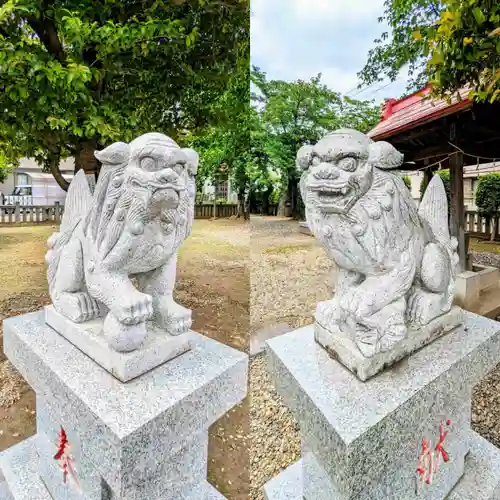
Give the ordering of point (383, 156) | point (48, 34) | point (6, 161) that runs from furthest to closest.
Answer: point (6, 161), point (48, 34), point (383, 156)

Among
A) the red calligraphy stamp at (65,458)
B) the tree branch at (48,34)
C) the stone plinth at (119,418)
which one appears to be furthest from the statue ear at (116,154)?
the tree branch at (48,34)

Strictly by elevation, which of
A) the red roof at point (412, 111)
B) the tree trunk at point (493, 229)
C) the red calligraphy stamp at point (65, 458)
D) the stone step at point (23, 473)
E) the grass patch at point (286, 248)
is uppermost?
the red roof at point (412, 111)

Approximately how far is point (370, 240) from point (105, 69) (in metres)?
1.68

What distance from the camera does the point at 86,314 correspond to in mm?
1284

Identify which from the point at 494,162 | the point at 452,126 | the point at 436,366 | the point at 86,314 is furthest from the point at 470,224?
the point at 86,314

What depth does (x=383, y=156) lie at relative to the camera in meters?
1.01

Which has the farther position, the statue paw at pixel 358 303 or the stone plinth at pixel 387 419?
the statue paw at pixel 358 303

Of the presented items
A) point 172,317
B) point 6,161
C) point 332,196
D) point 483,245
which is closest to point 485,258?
point 483,245

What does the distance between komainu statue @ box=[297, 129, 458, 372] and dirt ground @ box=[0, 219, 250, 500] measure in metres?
1.02

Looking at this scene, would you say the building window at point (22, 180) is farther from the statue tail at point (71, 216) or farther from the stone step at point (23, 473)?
the stone step at point (23, 473)

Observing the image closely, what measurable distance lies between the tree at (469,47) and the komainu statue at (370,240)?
698 mm

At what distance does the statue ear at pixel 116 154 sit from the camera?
100cm

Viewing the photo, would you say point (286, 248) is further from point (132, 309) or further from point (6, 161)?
point (6, 161)

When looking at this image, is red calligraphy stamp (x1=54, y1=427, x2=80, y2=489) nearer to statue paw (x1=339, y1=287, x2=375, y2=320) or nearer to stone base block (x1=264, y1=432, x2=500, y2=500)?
stone base block (x1=264, y1=432, x2=500, y2=500)
